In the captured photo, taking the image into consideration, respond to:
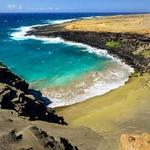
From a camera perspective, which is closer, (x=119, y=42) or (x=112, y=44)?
(x=119, y=42)

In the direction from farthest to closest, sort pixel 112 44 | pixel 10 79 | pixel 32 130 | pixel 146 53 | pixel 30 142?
pixel 112 44 < pixel 146 53 < pixel 10 79 < pixel 32 130 < pixel 30 142

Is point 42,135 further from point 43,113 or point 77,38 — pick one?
point 77,38

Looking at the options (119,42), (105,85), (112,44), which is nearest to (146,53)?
(119,42)

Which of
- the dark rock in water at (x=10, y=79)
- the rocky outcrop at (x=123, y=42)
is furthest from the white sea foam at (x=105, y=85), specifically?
the dark rock in water at (x=10, y=79)

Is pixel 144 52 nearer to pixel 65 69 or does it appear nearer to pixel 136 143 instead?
pixel 65 69

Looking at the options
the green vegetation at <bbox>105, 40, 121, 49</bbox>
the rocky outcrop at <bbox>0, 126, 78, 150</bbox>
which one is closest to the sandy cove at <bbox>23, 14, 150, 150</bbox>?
the rocky outcrop at <bbox>0, 126, 78, 150</bbox>

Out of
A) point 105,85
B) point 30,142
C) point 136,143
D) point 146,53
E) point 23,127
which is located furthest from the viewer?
point 146,53

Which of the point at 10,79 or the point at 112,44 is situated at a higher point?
the point at 10,79

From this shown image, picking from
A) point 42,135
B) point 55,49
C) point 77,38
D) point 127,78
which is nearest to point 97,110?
point 127,78
